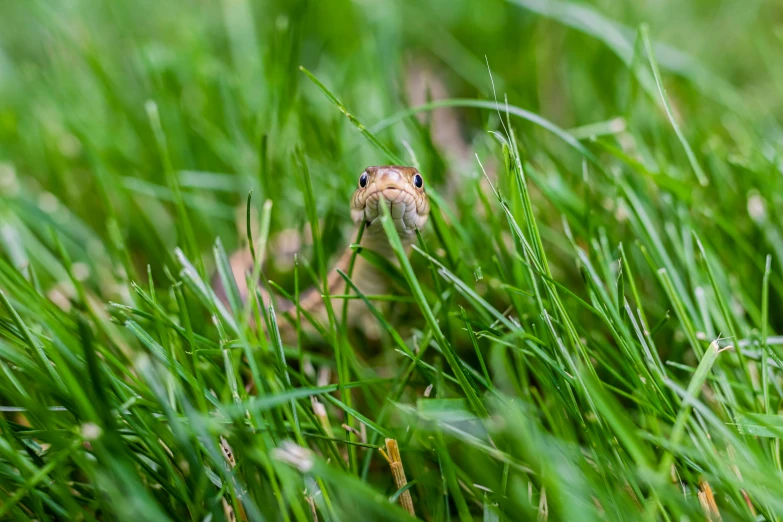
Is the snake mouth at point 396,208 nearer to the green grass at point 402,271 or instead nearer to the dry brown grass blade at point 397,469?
the green grass at point 402,271

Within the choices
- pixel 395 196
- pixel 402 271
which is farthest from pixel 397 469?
pixel 395 196

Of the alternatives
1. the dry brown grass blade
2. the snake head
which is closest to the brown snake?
the snake head

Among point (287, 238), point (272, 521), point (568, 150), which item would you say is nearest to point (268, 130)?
point (287, 238)

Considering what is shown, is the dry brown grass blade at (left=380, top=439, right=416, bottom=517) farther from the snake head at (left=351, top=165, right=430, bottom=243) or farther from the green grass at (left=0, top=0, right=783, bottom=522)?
the snake head at (left=351, top=165, right=430, bottom=243)

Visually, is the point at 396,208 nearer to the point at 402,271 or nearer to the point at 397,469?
the point at 402,271

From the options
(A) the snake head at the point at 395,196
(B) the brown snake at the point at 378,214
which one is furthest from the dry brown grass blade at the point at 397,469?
(A) the snake head at the point at 395,196

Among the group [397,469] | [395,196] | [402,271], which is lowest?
[397,469]

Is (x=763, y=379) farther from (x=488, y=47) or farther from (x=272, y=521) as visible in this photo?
(x=488, y=47)
